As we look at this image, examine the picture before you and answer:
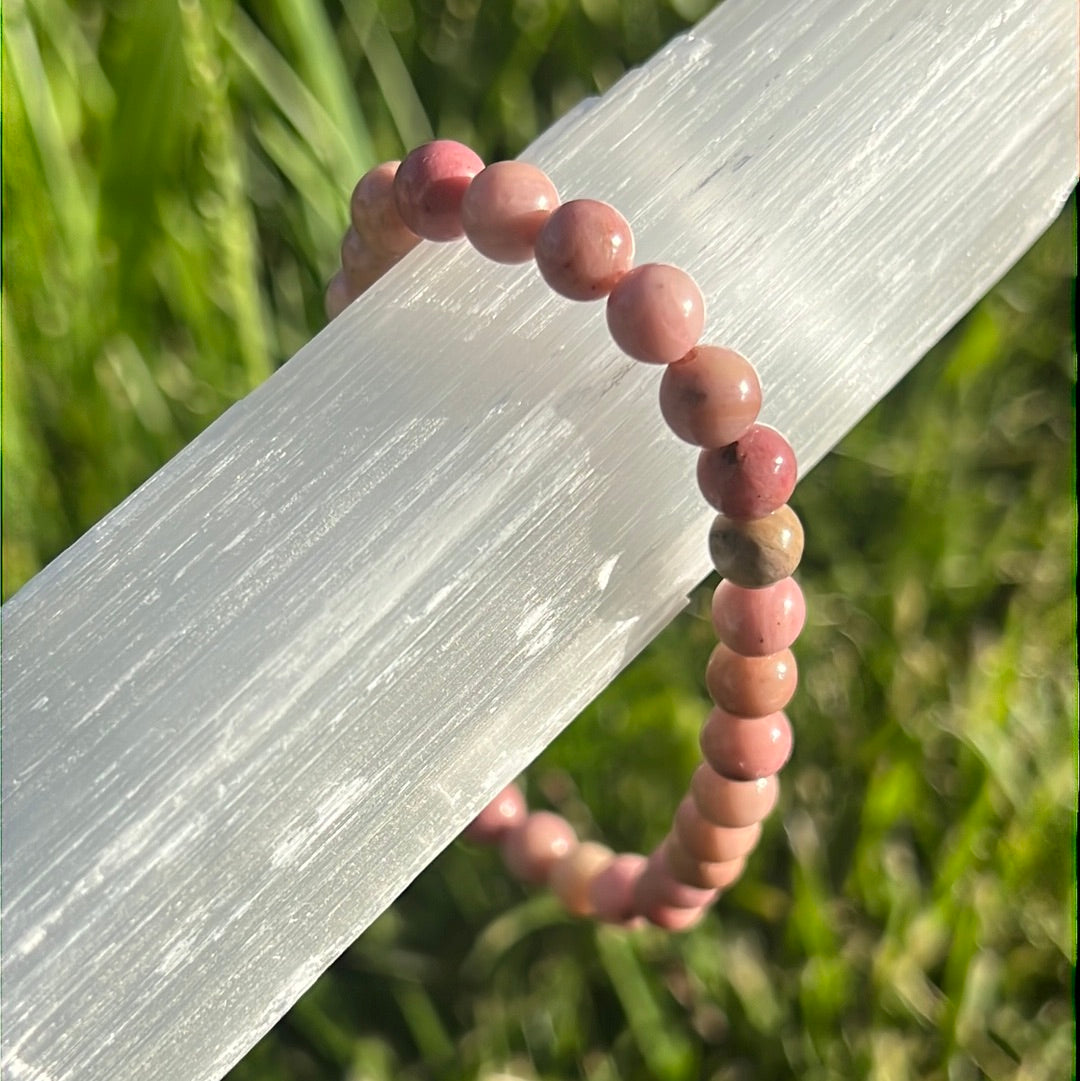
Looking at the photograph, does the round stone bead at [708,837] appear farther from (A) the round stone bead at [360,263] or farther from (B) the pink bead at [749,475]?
(A) the round stone bead at [360,263]

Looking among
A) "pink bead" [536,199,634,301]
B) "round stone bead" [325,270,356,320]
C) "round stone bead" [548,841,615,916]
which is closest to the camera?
"pink bead" [536,199,634,301]

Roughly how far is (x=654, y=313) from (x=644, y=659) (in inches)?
16.7

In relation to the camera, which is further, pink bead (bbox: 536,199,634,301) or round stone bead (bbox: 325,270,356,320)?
round stone bead (bbox: 325,270,356,320)

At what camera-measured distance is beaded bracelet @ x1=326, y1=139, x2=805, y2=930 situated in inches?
17.1

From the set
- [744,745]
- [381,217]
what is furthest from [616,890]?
Answer: [381,217]

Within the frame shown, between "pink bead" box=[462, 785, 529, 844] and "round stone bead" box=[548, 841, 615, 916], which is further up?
"pink bead" box=[462, 785, 529, 844]

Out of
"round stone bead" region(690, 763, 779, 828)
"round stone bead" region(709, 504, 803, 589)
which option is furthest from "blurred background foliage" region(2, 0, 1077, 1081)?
"round stone bead" region(709, 504, 803, 589)

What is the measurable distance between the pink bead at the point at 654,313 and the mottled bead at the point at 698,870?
0.81 ft

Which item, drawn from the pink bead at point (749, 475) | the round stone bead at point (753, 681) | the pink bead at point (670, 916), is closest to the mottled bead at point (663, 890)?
the pink bead at point (670, 916)

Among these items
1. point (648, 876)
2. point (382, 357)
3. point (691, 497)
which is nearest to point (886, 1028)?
point (648, 876)

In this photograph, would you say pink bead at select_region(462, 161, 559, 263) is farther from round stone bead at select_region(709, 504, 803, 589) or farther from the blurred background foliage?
the blurred background foliage

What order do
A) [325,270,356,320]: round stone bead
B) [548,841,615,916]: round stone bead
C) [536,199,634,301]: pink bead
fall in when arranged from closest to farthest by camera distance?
[536,199,634,301]: pink bead
[325,270,356,320]: round stone bead
[548,841,615,916]: round stone bead

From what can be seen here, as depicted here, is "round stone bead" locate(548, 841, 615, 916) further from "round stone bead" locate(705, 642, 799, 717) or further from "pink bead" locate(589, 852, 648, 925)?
"round stone bead" locate(705, 642, 799, 717)

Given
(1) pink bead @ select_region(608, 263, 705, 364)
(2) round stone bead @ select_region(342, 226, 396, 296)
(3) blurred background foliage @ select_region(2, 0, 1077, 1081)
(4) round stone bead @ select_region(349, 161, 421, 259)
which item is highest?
(4) round stone bead @ select_region(349, 161, 421, 259)
